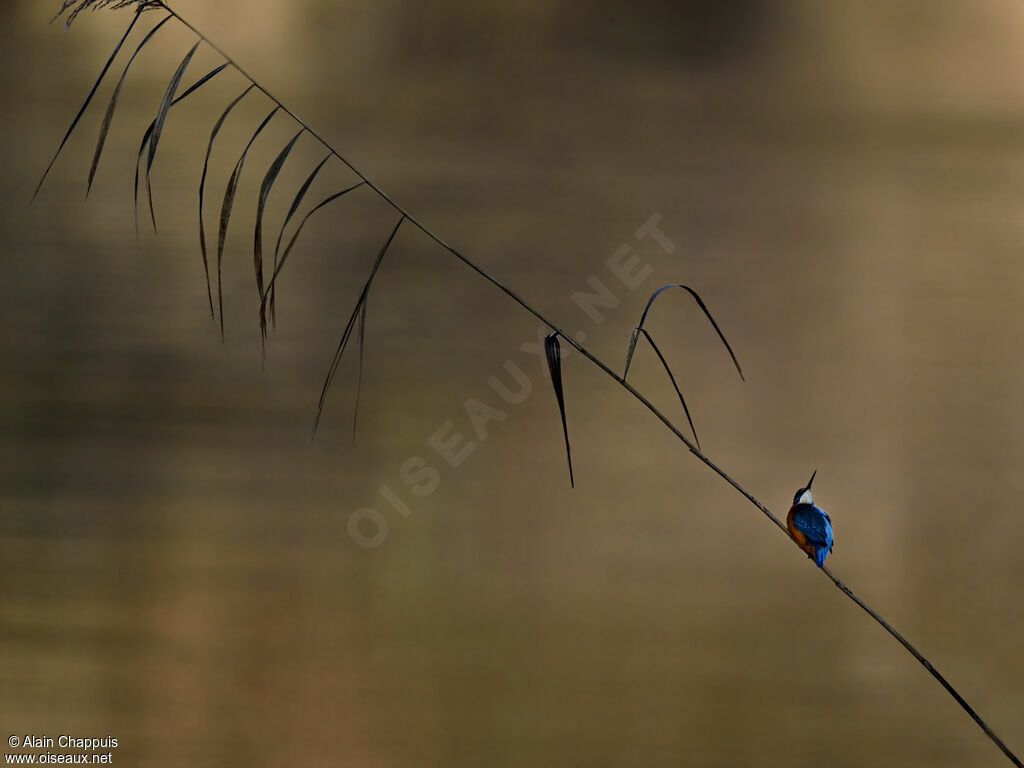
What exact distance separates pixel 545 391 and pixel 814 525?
697 mm

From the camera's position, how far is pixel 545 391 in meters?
1.59

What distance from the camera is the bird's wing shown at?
994 mm

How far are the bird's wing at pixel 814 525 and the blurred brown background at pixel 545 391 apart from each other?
22.6 inches

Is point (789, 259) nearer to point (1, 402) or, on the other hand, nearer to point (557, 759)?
point (557, 759)

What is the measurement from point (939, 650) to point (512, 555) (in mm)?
875

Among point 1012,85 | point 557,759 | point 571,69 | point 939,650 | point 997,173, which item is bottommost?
point 557,759

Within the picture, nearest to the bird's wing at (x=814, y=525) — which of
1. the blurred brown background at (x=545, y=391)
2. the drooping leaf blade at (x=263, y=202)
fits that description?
the blurred brown background at (x=545, y=391)

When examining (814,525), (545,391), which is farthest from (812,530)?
(545,391)

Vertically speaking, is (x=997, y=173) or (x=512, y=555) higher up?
(x=997, y=173)

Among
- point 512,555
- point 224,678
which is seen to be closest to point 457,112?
point 512,555

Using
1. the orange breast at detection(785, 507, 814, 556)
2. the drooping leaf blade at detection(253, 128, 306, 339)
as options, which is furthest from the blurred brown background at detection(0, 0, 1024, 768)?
the drooping leaf blade at detection(253, 128, 306, 339)

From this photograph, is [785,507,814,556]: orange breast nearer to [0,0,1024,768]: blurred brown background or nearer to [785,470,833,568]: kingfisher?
[785,470,833,568]: kingfisher

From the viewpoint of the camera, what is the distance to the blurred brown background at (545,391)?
61.9 inches

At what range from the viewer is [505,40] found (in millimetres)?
1588
